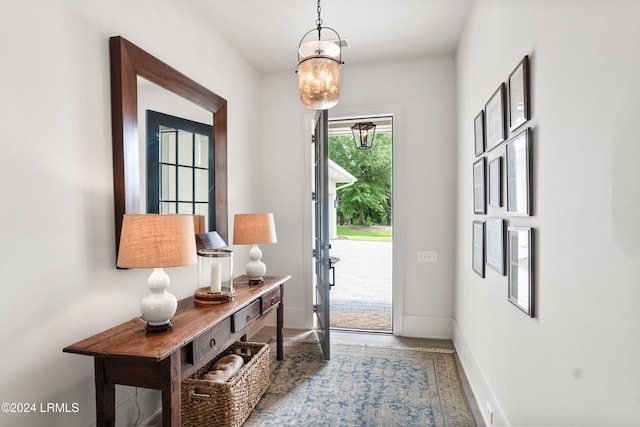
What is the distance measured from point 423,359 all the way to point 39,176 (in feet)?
9.86

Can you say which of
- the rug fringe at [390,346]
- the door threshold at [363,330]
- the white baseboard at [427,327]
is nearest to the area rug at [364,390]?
the rug fringe at [390,346]

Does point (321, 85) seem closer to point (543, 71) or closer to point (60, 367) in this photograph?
point (543, 71)

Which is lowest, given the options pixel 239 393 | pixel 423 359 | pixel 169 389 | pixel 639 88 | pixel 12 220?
pixel 423 359

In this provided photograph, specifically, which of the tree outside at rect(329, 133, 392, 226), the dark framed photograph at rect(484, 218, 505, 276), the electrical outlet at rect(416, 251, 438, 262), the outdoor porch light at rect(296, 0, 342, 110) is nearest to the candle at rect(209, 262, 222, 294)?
the outdoor porch light at rect(296, 0, 342, 110)

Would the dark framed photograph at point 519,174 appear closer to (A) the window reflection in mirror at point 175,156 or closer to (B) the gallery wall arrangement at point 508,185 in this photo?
(B) the gallery wall arrangement at point 508,185

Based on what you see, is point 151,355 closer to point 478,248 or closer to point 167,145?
point 167,145

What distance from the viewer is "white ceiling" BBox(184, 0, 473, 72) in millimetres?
2633

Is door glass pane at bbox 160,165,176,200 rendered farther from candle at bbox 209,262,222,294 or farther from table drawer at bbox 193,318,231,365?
table drawer at bbox 193,318,231,365

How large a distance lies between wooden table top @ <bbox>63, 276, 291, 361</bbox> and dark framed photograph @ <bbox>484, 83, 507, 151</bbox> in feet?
6.06

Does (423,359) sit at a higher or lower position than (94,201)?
lower

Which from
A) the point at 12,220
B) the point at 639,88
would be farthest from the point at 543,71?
the point at 12,220

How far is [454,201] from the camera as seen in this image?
3533 millimetres

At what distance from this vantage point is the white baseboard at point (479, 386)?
199 cm

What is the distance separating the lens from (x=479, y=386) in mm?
2383
